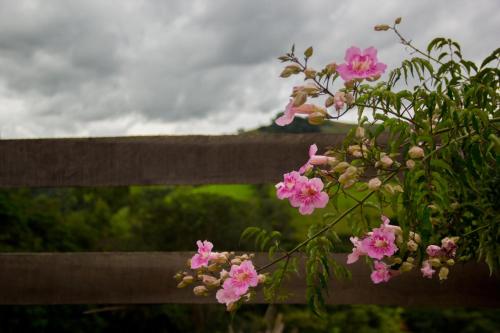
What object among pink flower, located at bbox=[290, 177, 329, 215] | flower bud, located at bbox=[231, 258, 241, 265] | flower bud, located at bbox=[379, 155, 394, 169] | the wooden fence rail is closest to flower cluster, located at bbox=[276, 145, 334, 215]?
pink flower, located at bbox=[290, 177, 329, 215]

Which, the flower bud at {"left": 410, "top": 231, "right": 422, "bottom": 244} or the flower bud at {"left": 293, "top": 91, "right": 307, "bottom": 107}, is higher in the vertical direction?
the flower bud at {"left": 293, "top": 91, "right": 307, "bottom": 107}

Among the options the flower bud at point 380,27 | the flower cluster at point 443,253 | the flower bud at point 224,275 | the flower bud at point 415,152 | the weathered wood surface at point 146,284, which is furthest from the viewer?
the weathered wood surface at point 146,284

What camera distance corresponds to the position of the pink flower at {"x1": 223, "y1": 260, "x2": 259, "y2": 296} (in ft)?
3.92

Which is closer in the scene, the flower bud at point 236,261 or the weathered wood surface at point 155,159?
the flower bud at point 236,261

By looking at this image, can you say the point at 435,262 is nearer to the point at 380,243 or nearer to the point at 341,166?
the point at 380,243

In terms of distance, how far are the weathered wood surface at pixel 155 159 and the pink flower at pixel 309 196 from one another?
32.9 inches

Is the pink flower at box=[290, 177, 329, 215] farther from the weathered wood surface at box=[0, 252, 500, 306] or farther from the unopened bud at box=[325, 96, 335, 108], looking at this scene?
the weathered wood surface at box=[0, 252, 500, 306]

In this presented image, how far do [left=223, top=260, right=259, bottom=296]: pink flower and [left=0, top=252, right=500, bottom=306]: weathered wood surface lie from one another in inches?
30.2

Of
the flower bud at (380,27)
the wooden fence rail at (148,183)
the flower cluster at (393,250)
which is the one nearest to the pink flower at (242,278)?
the flower cluster at (393,250)

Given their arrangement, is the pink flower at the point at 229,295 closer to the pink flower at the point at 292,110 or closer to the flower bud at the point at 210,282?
the flower bud at the point at 210,282

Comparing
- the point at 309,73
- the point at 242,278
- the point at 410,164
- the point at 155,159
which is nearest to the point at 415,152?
the point at 410,164

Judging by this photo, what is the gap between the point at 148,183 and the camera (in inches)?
77.8

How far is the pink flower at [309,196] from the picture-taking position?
1.10 meters

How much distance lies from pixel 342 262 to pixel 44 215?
2.61 m
